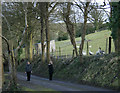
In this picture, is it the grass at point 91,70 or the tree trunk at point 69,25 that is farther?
the tree trunk at point 69,25

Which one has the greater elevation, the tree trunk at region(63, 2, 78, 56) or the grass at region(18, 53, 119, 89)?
the tree trunk at region(63, 2, 78, 56)

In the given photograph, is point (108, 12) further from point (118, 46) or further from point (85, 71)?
point (85, 71)

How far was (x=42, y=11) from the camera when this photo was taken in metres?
21.6

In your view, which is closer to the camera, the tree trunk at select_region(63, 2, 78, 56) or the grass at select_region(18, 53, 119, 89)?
the grass at select_region(18, 53, 119, 89)

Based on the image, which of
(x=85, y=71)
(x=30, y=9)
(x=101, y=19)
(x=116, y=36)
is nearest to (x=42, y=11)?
(x=30, y=9)

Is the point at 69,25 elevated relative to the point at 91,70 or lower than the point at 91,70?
elevated

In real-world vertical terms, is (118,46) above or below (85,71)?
above

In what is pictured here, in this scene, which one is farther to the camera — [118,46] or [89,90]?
[118,46]

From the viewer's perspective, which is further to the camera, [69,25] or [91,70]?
[69,25]

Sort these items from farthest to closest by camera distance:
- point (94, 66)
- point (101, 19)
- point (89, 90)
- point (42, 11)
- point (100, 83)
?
1. point (42, 11)
2. point (101, 19)
3. point (94, 66)
4. point (100, 83)
5. point (89, 90)

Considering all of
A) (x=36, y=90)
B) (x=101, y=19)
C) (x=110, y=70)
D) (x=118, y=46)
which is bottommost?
(x=36, y=90)

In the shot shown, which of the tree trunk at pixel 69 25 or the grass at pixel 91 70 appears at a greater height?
the tree trunk at pixel 69 25

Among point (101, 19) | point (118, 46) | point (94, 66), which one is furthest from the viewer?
point (101, 19)

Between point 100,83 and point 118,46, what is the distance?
308cm
